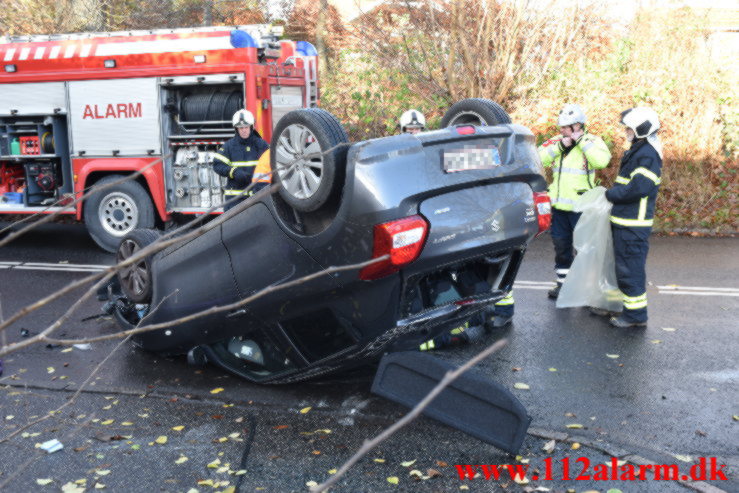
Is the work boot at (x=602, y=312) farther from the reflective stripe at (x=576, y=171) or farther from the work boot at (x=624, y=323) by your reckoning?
the reflective stripe at (x=576, y=171)

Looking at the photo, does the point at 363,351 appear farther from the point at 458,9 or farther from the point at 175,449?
the point at 458,9

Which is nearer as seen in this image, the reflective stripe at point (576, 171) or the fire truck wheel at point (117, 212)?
the reflective stripe at point (576, 171)

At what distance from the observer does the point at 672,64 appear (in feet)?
41.7

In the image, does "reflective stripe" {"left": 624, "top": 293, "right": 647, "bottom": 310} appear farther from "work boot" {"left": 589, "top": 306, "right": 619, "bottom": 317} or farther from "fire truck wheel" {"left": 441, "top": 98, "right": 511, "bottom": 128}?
"fire truck wheel" {"left": 441, "top": 98, "right": 511, "bottom": 128}

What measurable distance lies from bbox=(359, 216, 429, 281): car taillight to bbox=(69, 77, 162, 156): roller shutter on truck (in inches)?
270

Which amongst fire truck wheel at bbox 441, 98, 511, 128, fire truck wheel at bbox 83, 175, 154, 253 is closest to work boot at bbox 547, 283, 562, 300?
fire truck wheel at bbox 441, 98, 511, 128

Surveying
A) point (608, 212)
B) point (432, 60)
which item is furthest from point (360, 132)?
point (608, 212)

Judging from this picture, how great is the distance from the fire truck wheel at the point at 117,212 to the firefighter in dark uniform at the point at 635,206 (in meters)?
6.26

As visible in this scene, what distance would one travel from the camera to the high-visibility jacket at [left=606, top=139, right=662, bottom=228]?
6062mm

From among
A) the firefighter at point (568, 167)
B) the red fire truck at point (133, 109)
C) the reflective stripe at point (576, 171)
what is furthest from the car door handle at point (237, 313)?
the red fire truck at point (133, 109)

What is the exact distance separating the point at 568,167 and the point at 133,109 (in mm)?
5912

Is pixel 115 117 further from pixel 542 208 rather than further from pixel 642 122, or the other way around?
pixel 542 208

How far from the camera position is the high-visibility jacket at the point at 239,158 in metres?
7.99

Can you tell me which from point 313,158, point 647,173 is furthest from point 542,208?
point 647,173
